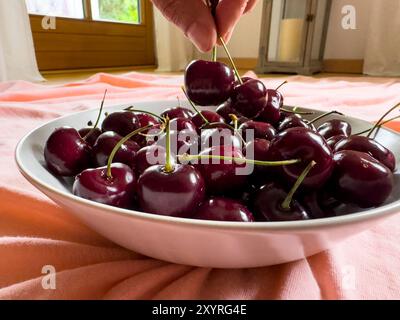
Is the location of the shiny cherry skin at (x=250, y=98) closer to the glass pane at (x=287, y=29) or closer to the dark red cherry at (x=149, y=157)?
the dark red cherry at (x=149, y=157)

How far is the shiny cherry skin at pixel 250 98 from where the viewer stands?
0.39 meters

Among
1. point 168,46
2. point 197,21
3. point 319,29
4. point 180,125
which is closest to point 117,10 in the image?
point 168,46

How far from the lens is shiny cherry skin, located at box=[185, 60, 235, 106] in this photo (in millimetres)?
402

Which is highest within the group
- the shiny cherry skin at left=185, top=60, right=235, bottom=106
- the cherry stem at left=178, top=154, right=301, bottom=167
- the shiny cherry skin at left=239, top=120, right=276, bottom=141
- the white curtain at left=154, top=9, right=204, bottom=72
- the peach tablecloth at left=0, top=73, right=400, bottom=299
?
the shiny cherry skin at left=185, top=60, right=235, bottom=106

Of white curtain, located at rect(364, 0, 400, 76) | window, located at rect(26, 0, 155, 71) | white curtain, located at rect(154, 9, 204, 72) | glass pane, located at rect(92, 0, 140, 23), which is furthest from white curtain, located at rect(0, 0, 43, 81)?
white curtain, located at rect(364, 0, 400, 76)

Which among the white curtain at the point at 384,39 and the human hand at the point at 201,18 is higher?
the human hand at the point at 201,18

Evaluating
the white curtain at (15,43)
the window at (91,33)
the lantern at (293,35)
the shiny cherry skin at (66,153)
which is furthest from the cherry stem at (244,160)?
the window at (91,33)

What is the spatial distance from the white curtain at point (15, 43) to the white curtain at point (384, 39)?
2024mm

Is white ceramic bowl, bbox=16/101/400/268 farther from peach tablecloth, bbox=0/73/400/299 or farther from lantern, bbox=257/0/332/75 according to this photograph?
lantern, bbox=257/0/332/75

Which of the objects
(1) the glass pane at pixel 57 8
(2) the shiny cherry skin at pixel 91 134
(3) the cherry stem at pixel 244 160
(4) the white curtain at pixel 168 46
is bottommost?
(4) the white curtain at pixel 168 46

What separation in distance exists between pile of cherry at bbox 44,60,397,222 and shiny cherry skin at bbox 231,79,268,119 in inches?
1.5

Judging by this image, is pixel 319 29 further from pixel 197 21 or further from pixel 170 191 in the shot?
pixel 170 191

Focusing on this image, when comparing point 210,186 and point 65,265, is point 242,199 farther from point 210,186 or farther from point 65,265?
point 65,265

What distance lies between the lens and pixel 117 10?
2697 mm
